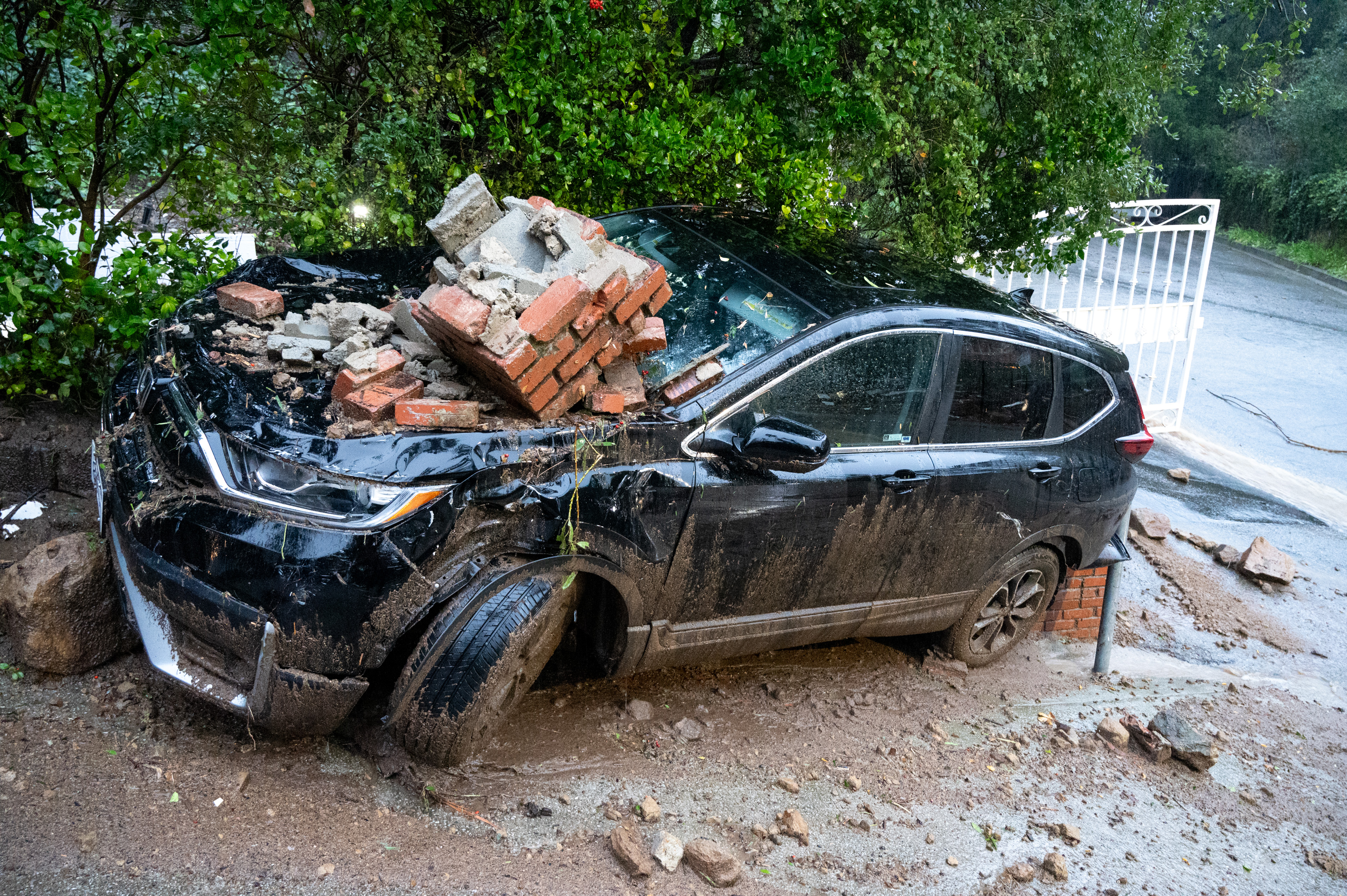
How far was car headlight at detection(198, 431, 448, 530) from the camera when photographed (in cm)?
268

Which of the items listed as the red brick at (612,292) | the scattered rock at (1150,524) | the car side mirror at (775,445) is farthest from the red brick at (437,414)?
the scattered rock at (1150,524)

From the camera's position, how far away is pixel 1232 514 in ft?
24.5

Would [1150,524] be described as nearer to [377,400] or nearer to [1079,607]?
[1079,607]

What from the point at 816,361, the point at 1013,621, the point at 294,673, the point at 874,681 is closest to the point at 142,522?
the point at 294,673

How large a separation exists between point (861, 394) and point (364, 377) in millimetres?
1824

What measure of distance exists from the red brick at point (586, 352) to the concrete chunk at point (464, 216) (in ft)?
2.79

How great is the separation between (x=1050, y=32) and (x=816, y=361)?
13.9ft

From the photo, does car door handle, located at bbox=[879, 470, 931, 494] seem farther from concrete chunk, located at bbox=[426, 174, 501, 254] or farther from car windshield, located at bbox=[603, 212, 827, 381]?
concrete chunk, located at bbox=[426, 174, 501, 254]

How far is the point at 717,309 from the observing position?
3.69 metres

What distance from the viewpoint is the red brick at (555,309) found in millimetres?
2967

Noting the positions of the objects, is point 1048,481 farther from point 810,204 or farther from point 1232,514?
point 1232,514

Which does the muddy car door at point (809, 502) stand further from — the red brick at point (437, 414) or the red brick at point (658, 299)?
the red brick at point (437, 414)

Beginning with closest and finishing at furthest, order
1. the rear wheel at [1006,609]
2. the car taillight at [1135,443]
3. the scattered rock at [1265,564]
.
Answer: the rear wheel at [1006,609]
the car taillight at [1135,443]
the scattered rock at [1265,564]

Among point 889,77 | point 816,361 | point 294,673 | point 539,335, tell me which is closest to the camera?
point 294,673
